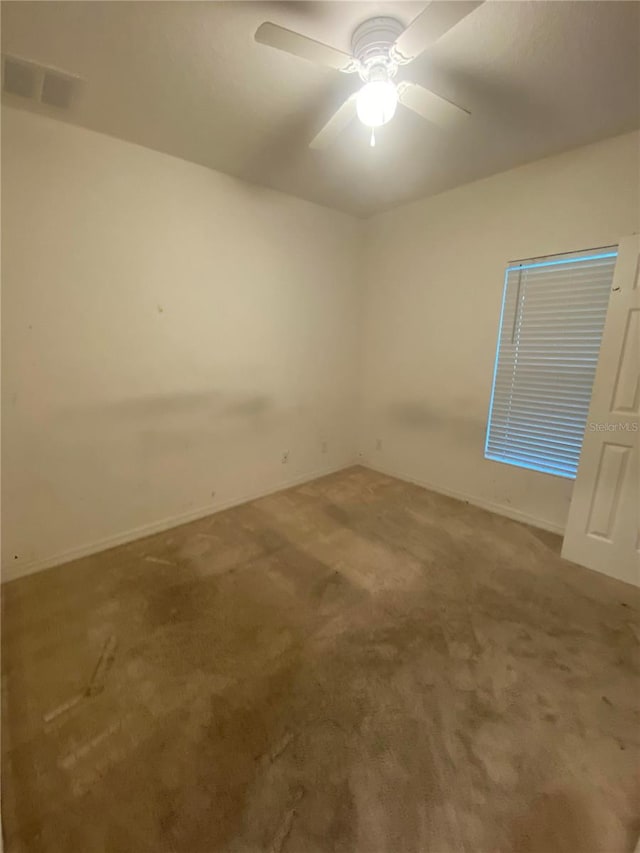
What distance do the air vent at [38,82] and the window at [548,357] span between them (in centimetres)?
291

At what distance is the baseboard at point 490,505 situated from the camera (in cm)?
284

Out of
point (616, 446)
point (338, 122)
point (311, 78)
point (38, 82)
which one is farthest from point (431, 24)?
point (616, 446)

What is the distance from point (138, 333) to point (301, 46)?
5.90 ft

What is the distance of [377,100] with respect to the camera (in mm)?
1506

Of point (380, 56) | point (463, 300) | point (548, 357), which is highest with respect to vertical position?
point (380, 56)

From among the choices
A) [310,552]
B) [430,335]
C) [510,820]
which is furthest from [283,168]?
[510,820]

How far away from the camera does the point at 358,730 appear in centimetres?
139

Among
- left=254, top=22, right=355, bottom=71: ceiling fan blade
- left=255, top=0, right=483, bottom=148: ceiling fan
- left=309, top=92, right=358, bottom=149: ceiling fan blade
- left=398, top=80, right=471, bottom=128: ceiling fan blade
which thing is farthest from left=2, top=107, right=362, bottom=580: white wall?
left=398, top=80, right=471, bottom=128: ceiling fan blade

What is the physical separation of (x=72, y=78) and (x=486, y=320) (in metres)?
2.92

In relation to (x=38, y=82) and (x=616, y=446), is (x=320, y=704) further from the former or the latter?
(x=38, y=82)

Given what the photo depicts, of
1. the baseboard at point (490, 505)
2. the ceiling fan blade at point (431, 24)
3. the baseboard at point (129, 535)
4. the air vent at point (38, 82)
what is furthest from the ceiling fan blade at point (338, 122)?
the baseboard at point (490, 505)

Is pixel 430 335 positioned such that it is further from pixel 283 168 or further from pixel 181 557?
pixel 181 557

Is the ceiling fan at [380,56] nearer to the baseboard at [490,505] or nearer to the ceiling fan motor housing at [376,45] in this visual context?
the ceiling fan motor housing at [376,45]

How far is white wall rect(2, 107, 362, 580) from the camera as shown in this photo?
209 cm
